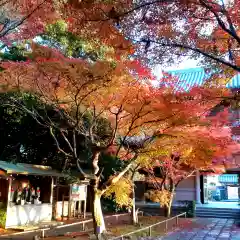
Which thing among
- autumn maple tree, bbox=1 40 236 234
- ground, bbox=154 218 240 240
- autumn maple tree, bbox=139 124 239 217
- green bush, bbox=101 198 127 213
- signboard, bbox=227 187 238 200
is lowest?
ground, bbox=154 218 240 240

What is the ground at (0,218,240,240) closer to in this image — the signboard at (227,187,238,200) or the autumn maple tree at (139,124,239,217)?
the autumn maple tree at (139,124,239,217)

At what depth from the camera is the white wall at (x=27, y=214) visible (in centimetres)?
1243

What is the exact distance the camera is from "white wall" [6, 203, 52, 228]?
12.4m

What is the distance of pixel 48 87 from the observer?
973 cm

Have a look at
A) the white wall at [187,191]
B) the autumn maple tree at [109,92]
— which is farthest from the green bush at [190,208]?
the autumn maple tree at [109,92]

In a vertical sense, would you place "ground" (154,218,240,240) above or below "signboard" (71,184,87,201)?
below

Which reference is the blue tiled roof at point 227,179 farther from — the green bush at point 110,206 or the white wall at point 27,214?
the white wall at point 27,214

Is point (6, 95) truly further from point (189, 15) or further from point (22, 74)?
point (189, 15)

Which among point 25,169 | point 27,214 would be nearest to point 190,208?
point 27,214

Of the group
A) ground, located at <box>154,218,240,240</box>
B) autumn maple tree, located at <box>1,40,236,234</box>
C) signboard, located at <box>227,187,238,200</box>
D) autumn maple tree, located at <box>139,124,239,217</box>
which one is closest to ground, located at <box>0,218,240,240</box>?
ground, located at <box>154,218,240,240</box>

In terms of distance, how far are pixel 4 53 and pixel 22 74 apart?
6.89 metres

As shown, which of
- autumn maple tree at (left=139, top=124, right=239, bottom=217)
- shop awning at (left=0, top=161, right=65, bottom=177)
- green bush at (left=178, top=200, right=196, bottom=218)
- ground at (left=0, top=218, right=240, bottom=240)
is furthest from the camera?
green bush at (left=178, top=200, right=196, bottom=218)

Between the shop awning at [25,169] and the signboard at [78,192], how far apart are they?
165cm

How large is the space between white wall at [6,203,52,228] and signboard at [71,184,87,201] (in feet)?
6.23
